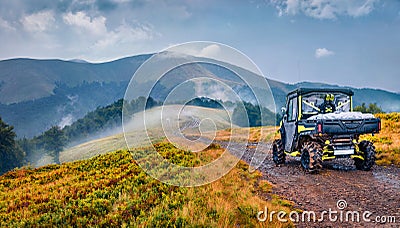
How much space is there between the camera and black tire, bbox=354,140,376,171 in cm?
1159

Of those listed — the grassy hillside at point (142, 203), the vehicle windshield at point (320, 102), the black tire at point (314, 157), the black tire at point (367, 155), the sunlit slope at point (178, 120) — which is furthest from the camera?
the vehicle windshield at point (320, 102)

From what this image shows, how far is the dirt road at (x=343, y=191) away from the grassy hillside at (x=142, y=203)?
0.71m

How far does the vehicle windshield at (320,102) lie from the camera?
526 inches

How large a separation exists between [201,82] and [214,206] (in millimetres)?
4376

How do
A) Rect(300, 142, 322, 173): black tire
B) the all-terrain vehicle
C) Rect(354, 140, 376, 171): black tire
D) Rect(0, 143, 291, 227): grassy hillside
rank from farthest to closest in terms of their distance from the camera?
1. Rect(354, 140, 376, 171): black tire
2. Rect(300, 142, 322, 173): black tire
3. the all-terrain vehicle
4. Rect(0, 143, 291, 227): grassy hillside

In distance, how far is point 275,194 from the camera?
8.88 metres

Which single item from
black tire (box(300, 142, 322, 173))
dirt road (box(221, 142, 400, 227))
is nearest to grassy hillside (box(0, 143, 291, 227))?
dirt road (box(221, 142, 400, 227))

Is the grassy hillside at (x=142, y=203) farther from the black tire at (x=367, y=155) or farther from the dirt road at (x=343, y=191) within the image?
the black tire at (x=367, y=155)

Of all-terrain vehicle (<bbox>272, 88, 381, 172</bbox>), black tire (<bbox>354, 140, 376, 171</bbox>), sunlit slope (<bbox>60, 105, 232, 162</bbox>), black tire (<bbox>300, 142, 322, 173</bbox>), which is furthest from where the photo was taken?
black tire (<bbox>354, 140, 376, 171</bbox>)

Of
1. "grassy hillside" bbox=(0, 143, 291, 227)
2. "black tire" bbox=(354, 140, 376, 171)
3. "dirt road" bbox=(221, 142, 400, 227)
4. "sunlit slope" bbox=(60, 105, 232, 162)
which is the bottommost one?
"dirt road" bbox=(221, 142, 400, 227)

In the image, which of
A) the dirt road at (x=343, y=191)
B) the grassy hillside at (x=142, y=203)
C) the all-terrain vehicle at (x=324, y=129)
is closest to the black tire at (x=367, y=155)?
the all-terrain vehicle at (x=324, y=129)

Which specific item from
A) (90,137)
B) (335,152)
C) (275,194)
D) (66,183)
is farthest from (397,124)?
(90,137)

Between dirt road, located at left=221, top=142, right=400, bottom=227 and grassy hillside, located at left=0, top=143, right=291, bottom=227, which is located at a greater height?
grassy hillside, located at left=0, top=143, right=291, bottom=227

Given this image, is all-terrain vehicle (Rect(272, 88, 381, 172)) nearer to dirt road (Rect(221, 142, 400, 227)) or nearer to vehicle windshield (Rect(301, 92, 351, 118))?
vehicle windshield (Rect(301, 92, 351, 118))
